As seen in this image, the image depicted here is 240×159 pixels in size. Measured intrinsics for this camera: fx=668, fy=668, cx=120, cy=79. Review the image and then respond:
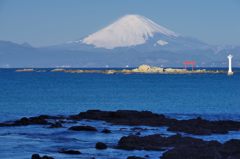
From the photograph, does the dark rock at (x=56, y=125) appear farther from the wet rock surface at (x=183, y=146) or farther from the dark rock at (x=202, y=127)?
the wet rock surface at (x=183, y=146)

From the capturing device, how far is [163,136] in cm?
3841

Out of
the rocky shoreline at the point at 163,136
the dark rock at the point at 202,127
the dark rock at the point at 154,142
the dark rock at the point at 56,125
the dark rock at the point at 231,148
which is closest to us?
the rocky shoreline at the point at 163,136

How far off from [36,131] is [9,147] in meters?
7.73

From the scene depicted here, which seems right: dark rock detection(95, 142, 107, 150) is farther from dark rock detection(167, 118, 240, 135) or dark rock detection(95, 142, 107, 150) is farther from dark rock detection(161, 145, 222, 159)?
dark rock detection(167, 118, 240, 135)

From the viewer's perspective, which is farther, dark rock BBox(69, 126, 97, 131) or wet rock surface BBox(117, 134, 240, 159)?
dark rock BBox(69, 126, 97, 131)

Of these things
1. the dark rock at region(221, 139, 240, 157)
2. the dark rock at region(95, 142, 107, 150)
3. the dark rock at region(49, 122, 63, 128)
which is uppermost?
the dark rock at region(221, 139, 240, 157)

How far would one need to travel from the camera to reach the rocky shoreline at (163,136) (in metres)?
30.1

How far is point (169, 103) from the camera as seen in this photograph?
79.8 m

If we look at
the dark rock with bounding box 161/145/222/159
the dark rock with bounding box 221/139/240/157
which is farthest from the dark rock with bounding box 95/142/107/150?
the dark rock with bounding box 221/139/240/157

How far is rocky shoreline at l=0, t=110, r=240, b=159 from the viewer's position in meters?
30.1

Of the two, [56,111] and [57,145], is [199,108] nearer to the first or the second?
[56,111]

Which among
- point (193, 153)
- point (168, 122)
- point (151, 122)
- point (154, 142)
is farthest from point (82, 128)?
point (193, 153)

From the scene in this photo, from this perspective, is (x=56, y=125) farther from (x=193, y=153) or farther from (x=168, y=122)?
(x=193, y=153)

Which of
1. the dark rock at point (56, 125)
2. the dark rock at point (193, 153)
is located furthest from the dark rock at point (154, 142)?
the dark rock at point (56, 125)
